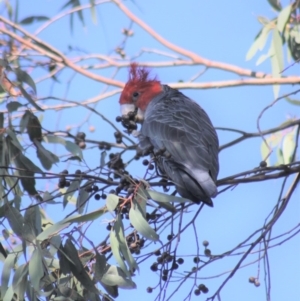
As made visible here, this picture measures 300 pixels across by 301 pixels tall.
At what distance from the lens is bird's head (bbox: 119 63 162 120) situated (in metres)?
4.31

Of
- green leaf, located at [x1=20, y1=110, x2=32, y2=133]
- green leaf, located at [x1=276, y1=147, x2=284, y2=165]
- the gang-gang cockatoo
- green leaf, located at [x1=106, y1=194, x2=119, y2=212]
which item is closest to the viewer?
green leaf, located at [x1=106, y1=194, x2=119, y2=212]

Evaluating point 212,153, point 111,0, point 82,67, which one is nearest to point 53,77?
point 82,67

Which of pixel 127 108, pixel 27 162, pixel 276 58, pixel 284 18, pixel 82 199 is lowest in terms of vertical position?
pixel 82 199

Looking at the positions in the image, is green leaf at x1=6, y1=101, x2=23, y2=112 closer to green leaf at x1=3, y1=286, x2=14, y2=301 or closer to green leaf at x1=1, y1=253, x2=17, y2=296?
green leaf at x1=1, y1=253, x2=17, y2=296

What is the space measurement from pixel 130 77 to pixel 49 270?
2.11 metres

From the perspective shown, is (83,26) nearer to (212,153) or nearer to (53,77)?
(53,77)

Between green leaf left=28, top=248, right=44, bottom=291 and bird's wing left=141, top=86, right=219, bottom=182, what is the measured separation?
2.50 feet

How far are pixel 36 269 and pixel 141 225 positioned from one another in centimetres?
39

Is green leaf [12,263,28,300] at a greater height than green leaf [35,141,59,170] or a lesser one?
lesser

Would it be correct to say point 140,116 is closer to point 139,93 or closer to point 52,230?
point 139,93

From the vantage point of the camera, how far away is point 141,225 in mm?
2359

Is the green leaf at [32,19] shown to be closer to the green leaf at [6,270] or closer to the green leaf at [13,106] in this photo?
the green leaf at [13,106]

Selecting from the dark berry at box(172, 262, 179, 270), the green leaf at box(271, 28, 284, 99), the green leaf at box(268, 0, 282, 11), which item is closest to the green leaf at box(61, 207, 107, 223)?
the dark berry at box(172, 262, 179, 270)

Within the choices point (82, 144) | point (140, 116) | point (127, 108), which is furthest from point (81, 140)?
point (127, 108)
